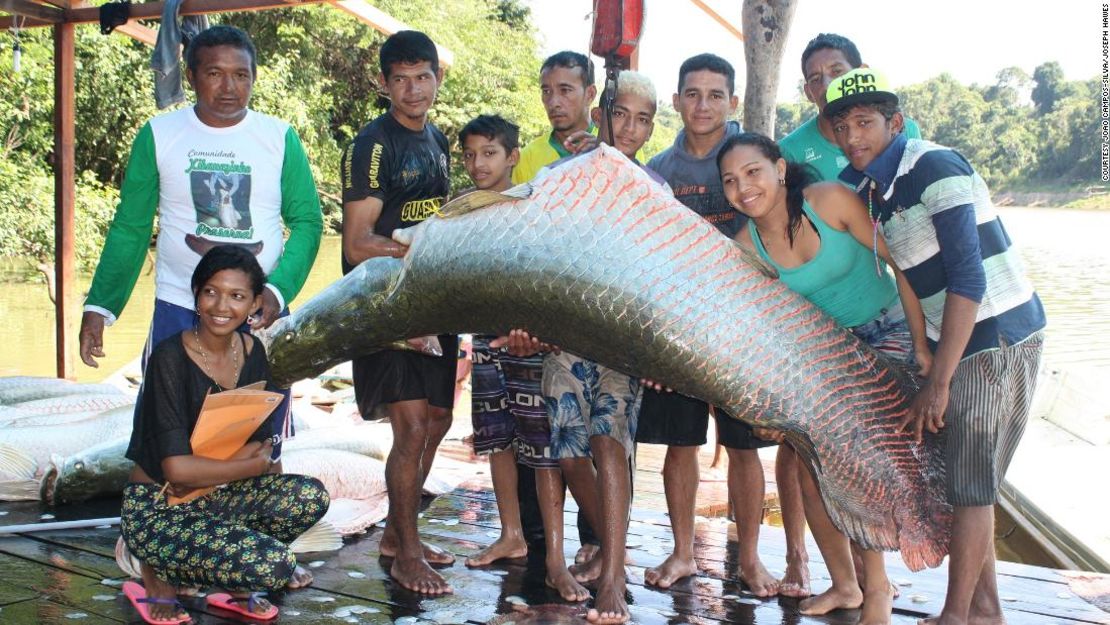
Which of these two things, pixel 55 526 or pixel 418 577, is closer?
pixel 418 577

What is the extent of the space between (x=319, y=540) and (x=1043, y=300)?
89.0ft

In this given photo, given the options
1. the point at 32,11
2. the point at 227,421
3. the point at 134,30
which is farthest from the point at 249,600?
the point at 32,11

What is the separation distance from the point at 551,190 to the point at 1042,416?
26.6 feet

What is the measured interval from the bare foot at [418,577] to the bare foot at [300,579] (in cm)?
28

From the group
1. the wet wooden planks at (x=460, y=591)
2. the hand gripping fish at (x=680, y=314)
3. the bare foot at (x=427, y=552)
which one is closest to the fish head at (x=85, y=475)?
the wet wooden planks at (x=460, y=591)

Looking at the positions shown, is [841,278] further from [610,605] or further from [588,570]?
[588,570]

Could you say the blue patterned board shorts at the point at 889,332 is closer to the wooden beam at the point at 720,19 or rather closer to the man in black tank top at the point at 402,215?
the man in black tank top at the point at 402,215

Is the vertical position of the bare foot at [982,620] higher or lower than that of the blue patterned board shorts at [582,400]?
lower

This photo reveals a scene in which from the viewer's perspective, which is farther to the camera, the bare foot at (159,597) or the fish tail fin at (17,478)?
the fish tail fin at (17,478)

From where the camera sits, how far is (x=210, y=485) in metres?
3.11

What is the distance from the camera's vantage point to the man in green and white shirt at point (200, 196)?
3.55m

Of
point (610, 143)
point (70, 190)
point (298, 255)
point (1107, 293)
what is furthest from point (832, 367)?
point (1107, 293)

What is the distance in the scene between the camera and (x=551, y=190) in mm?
2781

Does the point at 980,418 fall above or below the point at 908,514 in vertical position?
above
